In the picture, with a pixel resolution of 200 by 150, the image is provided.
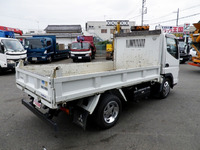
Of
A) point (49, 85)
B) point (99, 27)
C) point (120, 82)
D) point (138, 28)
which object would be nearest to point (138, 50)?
point (138, 28)

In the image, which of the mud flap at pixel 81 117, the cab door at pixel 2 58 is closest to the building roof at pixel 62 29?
the cab door at pixel 2 58

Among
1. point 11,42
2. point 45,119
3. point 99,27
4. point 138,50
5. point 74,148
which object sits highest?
point 99,27

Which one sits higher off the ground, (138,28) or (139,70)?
(138,28)

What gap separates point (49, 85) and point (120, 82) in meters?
1.63

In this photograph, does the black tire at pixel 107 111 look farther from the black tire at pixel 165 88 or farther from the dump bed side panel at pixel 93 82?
the black tire at pixel 165 88

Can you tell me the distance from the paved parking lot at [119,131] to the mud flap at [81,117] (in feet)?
1.24

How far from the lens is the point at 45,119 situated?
9.27 ft

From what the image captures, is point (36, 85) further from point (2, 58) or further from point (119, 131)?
point (2, 58)

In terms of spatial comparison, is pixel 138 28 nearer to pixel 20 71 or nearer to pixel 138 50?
pixel 138 50

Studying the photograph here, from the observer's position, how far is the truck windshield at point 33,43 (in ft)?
44.5

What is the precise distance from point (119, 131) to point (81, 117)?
0.99m

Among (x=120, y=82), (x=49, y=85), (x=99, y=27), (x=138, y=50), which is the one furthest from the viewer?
(x=99, y=27)

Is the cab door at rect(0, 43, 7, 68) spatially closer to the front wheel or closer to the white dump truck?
the white dump truck

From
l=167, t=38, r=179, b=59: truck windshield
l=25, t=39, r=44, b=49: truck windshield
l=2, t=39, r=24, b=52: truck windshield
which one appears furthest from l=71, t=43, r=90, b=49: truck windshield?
l=167, t=38, r=179, b=59: truck windshield
